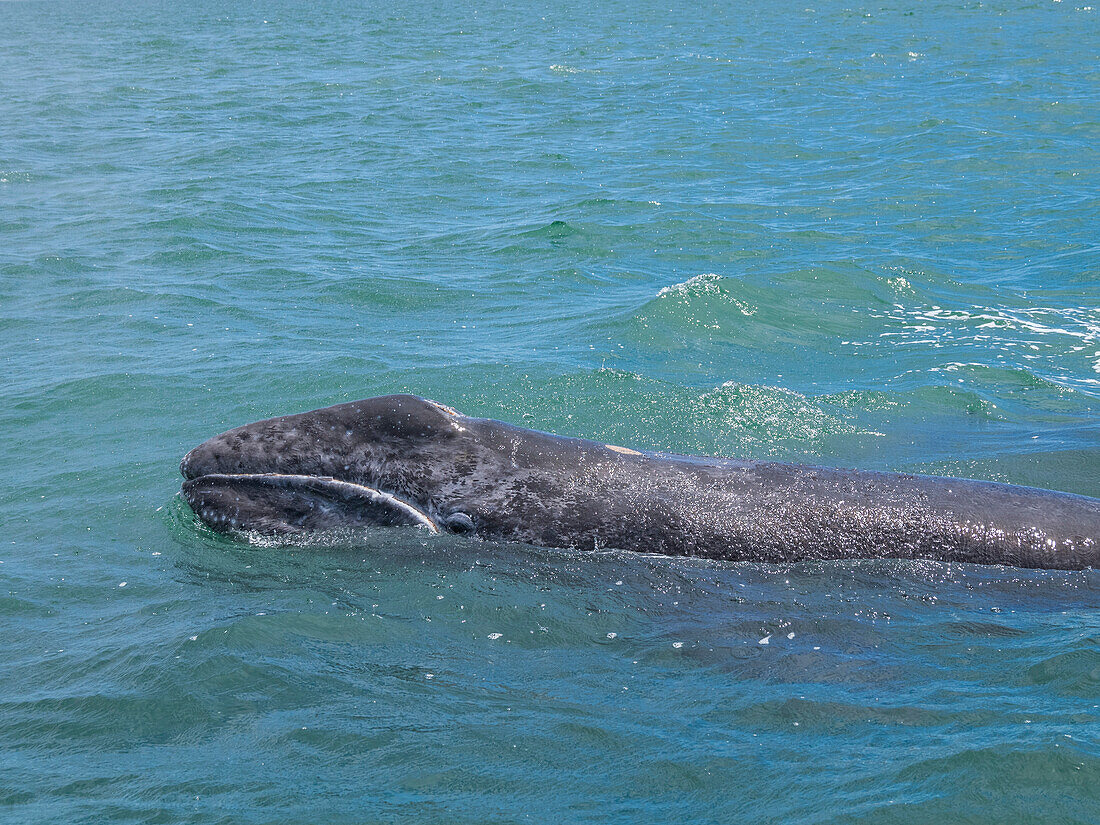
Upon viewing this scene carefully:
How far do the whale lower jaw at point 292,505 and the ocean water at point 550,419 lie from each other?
185 mm

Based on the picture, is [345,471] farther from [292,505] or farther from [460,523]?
[460,523]

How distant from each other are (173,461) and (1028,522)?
6933 millimetres

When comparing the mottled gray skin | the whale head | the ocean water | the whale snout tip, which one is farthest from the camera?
the whale snout tip

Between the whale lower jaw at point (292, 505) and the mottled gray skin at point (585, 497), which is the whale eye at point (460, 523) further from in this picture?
the whale lower jaw at point (292, 505)

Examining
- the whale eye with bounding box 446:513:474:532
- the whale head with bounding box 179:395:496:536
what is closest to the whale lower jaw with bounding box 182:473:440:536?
the whale head with bounding box 179:395:496:536

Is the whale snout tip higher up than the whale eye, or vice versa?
the whale snout tip

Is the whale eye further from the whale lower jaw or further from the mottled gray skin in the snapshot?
the whale lower jaw

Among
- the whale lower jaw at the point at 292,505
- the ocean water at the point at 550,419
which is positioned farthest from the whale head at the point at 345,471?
the ocean water at the point at 550,419

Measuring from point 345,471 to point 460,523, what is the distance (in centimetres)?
86

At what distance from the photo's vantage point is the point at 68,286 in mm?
15359

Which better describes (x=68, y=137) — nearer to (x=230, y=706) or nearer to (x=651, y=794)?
(x=230, y=706)

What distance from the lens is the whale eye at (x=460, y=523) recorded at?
722cm

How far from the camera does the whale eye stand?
7.22 metres

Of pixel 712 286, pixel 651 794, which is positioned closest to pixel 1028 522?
pixel 651 794
